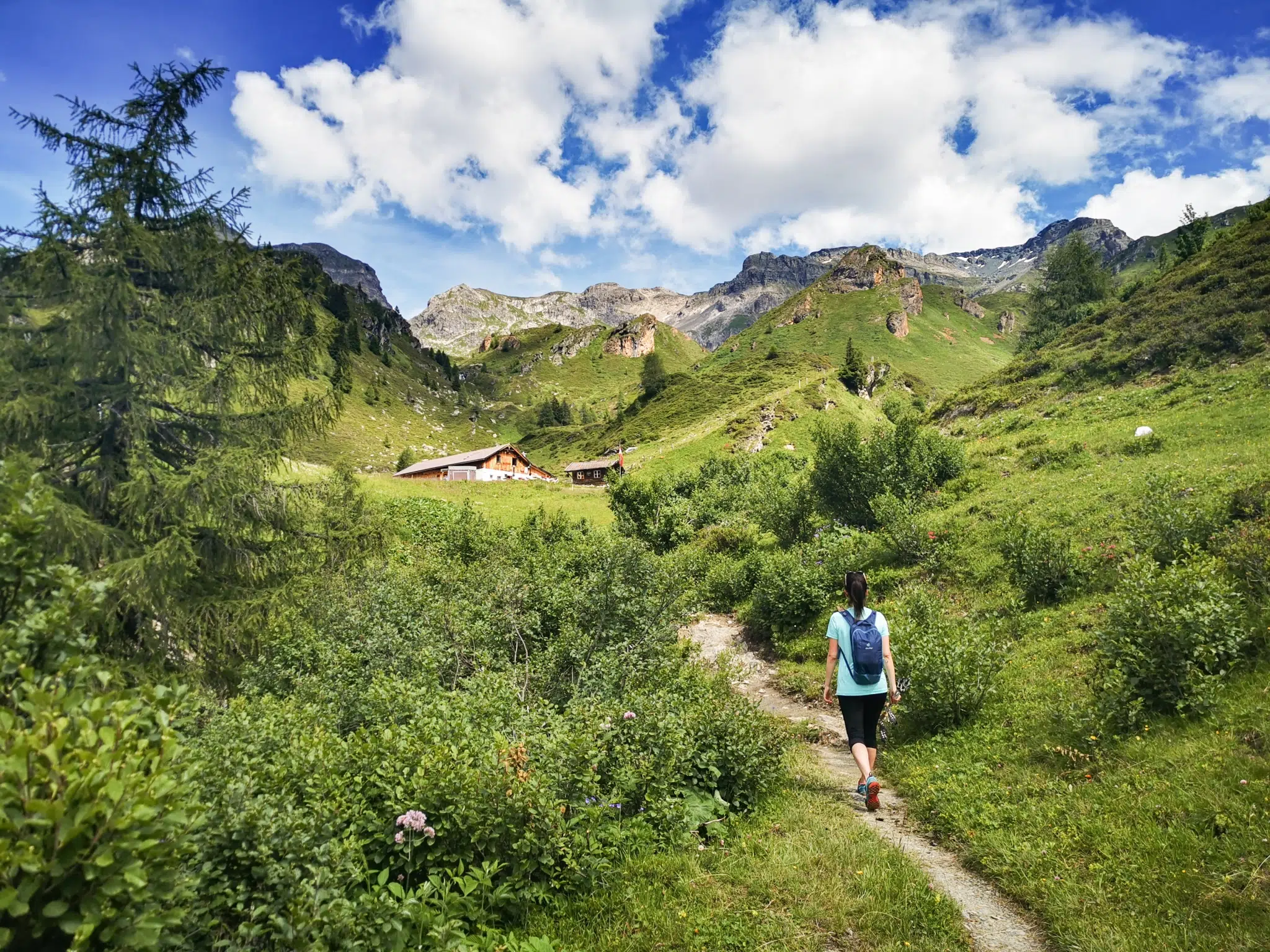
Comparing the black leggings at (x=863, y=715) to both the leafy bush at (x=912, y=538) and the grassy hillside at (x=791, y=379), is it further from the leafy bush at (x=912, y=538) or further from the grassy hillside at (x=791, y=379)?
the grassy hillside at (x=791, y=379)

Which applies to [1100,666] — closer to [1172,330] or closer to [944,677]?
[944,677]

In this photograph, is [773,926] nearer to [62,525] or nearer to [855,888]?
[855,888]

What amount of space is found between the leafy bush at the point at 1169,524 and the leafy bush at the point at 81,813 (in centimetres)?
1357

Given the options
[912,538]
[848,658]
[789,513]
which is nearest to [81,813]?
[848,658]

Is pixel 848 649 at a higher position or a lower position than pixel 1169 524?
lower

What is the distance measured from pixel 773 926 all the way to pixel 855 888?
108 cm

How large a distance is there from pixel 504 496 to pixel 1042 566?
1435 inches

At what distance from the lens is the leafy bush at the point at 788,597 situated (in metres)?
17.3

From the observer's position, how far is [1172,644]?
7.45 metres

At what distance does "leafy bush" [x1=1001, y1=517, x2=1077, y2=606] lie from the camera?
41.9ft

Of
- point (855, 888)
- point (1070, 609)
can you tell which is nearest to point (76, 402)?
point (855, 888)

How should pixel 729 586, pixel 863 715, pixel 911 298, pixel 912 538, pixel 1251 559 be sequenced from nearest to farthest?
pixel 863 715 → pixel 1251 559 → pixel 912 538 → pixel 729 586 → pixel 911 298

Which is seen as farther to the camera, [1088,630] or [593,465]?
[593,465]

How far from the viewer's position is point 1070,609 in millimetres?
11945
